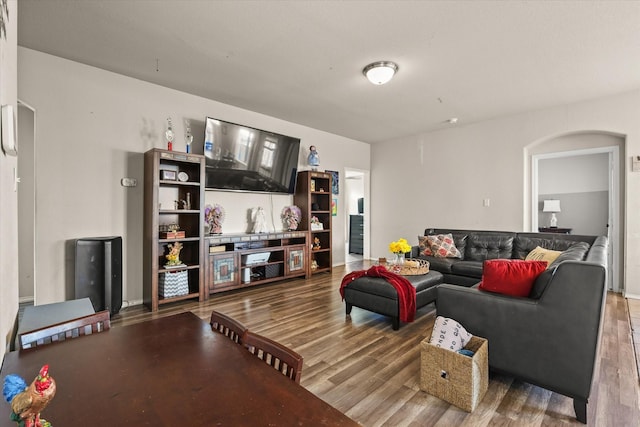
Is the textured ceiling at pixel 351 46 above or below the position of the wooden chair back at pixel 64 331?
above

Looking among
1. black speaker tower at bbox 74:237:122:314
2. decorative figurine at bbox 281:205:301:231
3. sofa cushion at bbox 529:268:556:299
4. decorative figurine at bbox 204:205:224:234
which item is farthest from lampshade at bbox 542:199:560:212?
black speaker tower at bbox 74:237:122:314

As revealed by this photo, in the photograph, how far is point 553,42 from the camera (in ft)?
9.33

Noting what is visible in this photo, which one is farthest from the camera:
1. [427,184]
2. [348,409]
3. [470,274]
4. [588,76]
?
[427,184]

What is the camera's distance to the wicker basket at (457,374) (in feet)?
5.72

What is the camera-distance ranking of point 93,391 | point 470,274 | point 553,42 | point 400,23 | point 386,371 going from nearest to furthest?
point 93,391, point 386,371, point 400,23, point 553,42, point 470,274

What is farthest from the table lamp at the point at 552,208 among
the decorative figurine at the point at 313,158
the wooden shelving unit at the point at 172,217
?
the wooden shelving unit at the point at 172,217

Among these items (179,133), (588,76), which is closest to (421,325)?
(588,76)

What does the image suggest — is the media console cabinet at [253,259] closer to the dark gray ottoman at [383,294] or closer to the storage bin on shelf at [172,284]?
the storage bin on shelf at [172,284]

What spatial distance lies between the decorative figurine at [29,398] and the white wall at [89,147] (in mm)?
3409

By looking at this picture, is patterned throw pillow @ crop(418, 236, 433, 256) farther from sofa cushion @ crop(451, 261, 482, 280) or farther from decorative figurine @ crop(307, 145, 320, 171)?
decorative figurine @ crop(307, 145, 320, 171)

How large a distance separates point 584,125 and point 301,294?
15.4ft

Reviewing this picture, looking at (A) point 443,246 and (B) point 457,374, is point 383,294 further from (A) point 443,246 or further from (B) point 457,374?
(A) point 443,246

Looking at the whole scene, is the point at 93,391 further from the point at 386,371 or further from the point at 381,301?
the point at 381,301

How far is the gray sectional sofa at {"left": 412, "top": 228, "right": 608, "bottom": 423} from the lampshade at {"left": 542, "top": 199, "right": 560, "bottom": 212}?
5.41 metres
